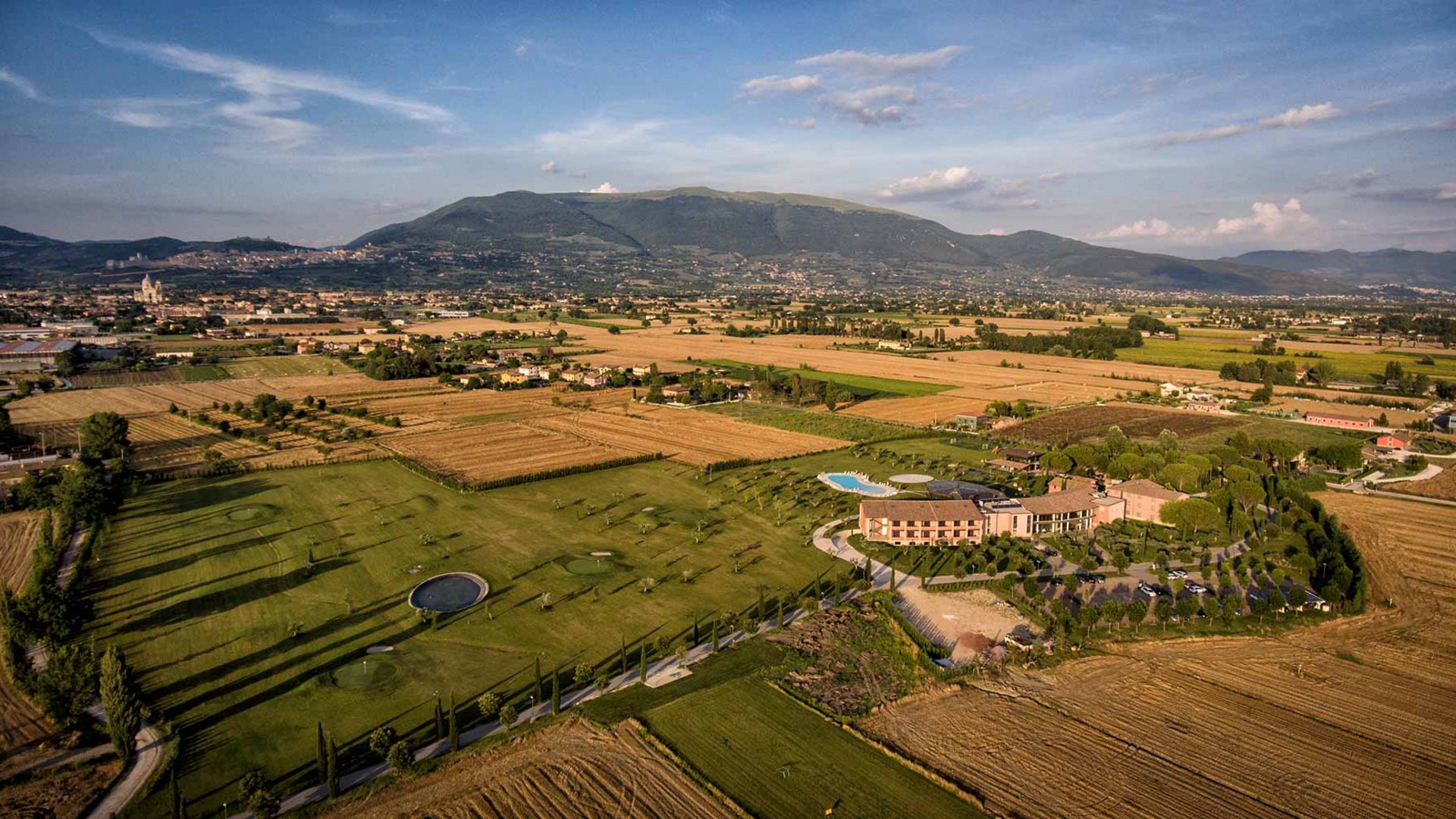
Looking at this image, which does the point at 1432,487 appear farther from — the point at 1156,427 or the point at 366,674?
the point at 366,674

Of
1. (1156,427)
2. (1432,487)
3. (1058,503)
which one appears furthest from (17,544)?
(1432,487)

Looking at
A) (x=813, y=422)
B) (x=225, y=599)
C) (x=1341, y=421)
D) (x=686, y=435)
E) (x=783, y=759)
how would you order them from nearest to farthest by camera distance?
(x=783, y=759) < (x=225, y=599) < (x=686, y=435) < (x=813, y=422) < (x=1341, y=421)

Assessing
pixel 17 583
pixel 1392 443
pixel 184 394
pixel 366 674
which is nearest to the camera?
pixel 366 674

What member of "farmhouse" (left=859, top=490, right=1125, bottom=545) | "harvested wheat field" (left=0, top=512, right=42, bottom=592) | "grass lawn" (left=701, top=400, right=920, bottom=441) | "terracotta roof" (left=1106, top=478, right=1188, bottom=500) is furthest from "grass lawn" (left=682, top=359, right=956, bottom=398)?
"harvested wheat field" (left=0, top=512, right=42, bottom=592)

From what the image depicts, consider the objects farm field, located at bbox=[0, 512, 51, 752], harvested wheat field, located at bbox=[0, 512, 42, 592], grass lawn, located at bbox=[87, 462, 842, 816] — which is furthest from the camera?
harvested wheat field, located at bbox=[0, 512, 42, 592]

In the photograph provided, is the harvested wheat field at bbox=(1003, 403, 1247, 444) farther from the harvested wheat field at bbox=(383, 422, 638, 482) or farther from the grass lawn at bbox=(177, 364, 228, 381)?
the grass lawn at bbox=(177, 364, 228, 381)
